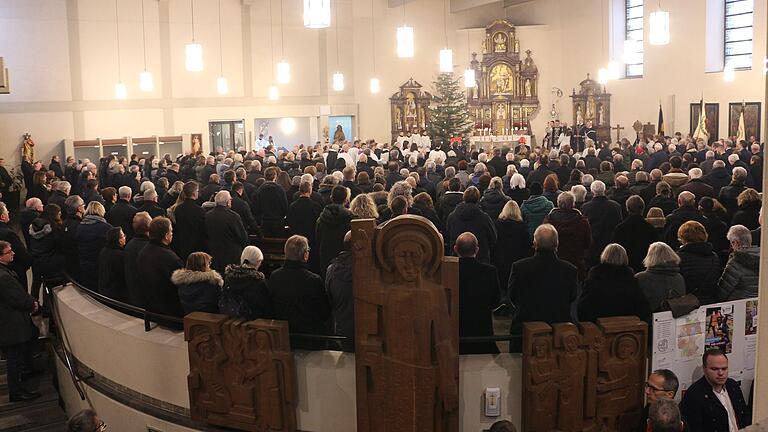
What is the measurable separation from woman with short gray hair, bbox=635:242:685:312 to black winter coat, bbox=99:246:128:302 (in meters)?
4.74

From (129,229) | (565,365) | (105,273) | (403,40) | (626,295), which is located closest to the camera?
(565,365)

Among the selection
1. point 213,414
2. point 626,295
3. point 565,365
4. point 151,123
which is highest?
point 151,123

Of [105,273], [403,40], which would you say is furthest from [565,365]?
[403,40]

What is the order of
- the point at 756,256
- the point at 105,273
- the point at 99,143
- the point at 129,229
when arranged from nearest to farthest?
the point at 756,256
the point at 105,273
the point at 129,229
the point at 99,143

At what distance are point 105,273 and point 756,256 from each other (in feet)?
19.1

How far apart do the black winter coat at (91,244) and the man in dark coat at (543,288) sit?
4859 mm

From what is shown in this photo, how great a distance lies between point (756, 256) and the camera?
661 centimetres

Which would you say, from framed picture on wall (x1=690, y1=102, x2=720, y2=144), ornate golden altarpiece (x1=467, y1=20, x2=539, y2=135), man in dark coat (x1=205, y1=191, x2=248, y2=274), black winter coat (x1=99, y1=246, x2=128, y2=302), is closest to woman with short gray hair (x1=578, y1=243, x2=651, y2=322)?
black winter coat (x1=99, y1=246, x2=128, y2=302)

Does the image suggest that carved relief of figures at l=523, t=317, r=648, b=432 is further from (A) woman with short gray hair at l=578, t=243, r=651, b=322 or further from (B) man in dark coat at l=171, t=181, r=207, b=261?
Answer: (B) man in dark coat at l=171, t=181, r=207, b=261

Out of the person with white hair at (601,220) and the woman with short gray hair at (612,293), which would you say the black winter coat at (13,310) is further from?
the person with white hair at (601,220)

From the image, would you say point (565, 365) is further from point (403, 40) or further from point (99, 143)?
point (99, 143)

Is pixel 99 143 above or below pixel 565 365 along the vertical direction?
above

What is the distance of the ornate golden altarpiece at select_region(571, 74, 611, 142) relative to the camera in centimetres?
2869

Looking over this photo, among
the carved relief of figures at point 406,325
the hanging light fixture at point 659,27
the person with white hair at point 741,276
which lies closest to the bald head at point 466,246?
the carved relief of figures at point 406,325
